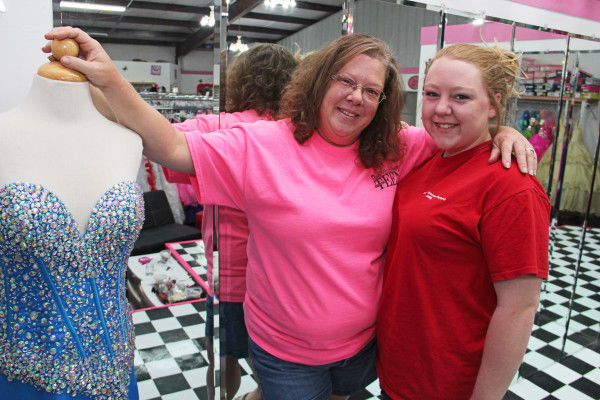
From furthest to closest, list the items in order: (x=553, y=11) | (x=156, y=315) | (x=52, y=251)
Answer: (x=553, y=11), (x=156, y=315), (x=52, y=251)

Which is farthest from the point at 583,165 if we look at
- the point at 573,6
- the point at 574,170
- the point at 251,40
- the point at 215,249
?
the point at 215,249

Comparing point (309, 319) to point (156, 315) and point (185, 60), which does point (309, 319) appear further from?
point (156, 315)

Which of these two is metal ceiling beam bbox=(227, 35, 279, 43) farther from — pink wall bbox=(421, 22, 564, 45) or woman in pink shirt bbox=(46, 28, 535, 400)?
pink wall bbox=(421, 22, 564, 45)

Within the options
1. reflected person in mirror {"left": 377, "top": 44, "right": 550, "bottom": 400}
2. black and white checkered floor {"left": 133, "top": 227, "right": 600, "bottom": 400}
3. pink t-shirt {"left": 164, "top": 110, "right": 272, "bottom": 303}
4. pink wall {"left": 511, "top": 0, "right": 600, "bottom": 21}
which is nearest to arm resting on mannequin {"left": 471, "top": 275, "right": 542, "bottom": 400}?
reflected person in mirror {"left": 377, "top": 44, "right": 550, "bottom": 400}

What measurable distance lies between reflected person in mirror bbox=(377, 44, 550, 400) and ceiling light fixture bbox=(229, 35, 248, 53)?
0.65 metres

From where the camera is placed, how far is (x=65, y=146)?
1096 mm

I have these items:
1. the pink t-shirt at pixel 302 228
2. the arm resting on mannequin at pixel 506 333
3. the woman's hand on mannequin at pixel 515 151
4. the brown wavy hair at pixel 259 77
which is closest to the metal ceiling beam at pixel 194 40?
the brown wavy hair at pixel 259 77

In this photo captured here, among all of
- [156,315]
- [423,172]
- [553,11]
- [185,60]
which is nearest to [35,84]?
[185,60]

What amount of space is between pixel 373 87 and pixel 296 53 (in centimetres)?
46

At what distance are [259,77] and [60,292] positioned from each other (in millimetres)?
970

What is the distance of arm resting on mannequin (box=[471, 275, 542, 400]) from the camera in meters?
1.32

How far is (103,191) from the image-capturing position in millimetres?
1150

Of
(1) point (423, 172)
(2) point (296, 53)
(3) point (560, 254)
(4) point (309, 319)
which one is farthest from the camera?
(3) point (560, 254)

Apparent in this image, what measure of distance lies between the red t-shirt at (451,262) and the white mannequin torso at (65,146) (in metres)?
0.90
